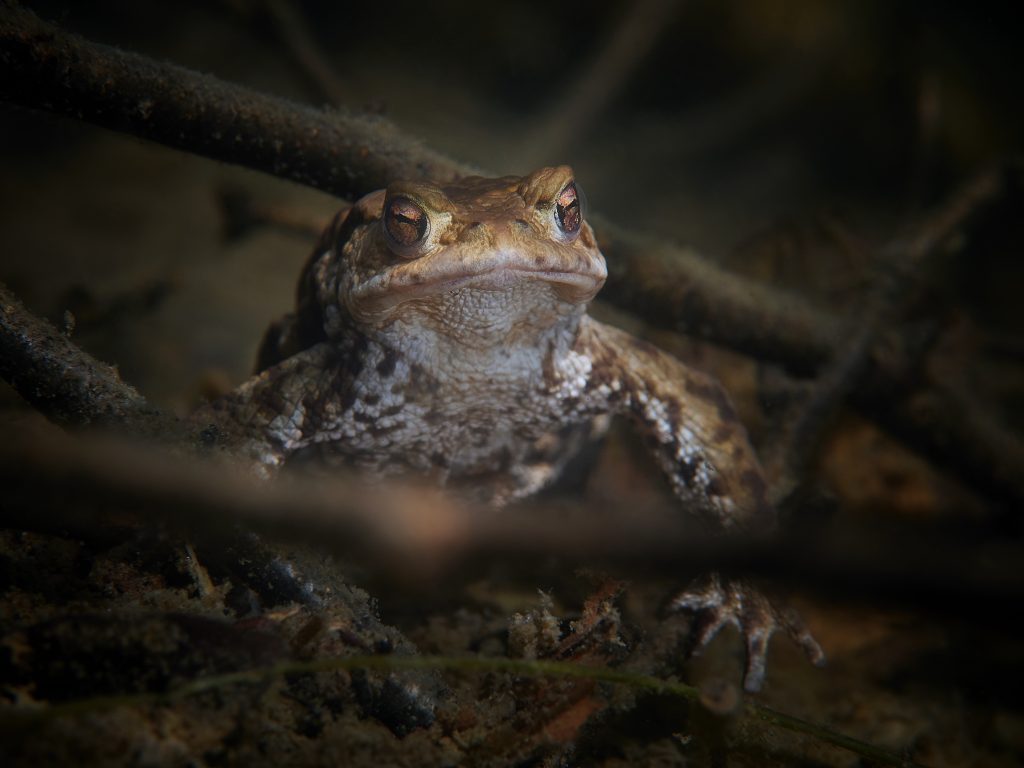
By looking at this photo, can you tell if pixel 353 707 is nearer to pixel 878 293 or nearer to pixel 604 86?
pixel 878 293

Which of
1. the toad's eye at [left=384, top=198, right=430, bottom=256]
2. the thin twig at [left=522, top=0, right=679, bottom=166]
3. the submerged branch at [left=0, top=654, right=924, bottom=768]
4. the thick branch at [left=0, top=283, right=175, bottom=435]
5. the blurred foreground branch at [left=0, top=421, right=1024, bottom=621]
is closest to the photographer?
the submerged branch at [left=0, top=654, right=924, bottom=768]

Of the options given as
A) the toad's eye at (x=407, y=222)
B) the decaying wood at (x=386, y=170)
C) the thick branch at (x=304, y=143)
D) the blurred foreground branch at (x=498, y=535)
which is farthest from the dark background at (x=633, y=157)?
the toad's eye at (x=407, y=222)

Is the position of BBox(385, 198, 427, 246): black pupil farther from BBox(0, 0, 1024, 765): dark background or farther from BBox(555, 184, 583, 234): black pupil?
BBox(0, 0, 1024, 765): dark background

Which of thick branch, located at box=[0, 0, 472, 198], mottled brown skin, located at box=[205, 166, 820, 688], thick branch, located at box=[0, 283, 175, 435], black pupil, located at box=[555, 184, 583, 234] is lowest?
thick branch, located at box=[0, 283, 175, 435]

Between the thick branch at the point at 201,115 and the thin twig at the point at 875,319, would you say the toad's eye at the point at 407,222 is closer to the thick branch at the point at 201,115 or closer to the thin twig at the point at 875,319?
the thick branch at the point at 201,115

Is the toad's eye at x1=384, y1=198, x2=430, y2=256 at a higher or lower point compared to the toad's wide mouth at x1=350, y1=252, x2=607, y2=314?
higher

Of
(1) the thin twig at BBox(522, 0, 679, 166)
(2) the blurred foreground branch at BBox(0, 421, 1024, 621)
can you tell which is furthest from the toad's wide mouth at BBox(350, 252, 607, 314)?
(1) the thin twig at BBox(522, 0, 679, 166)

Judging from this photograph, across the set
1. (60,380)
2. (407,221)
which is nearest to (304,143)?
(407,221)

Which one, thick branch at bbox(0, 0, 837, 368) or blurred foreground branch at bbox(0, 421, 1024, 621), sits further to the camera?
thick branch at bbox(0, 0, 837, 368)
